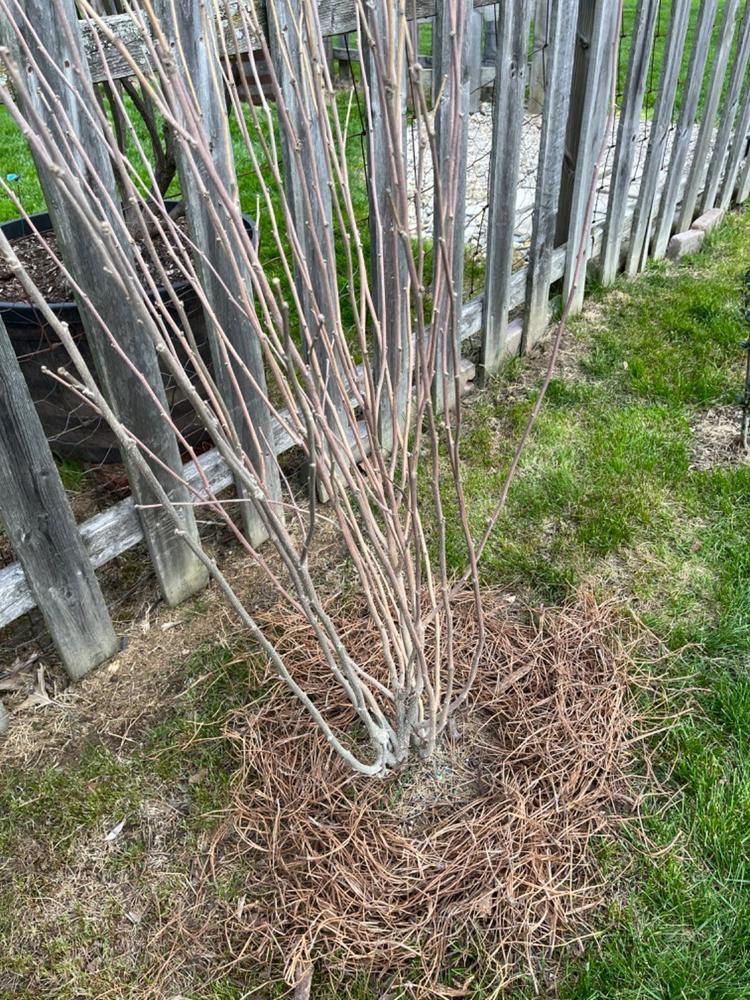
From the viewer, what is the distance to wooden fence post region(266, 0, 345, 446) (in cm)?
134

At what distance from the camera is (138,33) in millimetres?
1979

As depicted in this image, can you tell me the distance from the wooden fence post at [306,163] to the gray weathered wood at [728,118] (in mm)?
3144

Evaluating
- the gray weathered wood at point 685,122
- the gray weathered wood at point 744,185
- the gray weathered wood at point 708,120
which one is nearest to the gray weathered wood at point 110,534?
the gray weathered wood at point 685,122

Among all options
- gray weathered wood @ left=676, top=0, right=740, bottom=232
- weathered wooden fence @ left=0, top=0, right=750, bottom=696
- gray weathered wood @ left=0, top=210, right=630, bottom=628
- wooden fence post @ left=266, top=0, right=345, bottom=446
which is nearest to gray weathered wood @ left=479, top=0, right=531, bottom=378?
weathered wooden fence @ left=0, top=0, right=750, bottom=696

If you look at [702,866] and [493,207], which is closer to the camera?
[702,866]

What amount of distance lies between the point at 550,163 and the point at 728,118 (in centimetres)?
191

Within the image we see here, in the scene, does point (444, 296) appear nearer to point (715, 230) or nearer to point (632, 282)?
point (632, 282)

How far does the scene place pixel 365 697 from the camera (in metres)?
2.03

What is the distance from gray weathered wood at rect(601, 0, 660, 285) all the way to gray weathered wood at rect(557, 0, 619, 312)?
0.17m

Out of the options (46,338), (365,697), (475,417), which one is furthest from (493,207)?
(365,697)

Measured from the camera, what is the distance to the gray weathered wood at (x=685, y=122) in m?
4.11

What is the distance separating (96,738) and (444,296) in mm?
1610

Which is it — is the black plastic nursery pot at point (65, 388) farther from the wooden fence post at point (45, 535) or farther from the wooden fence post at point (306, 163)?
the wooden fence post at point (45, 535)

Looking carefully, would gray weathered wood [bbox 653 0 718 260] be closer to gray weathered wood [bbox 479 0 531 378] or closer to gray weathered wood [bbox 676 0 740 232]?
gray weathered wood [bbox 676 0 740 232]
